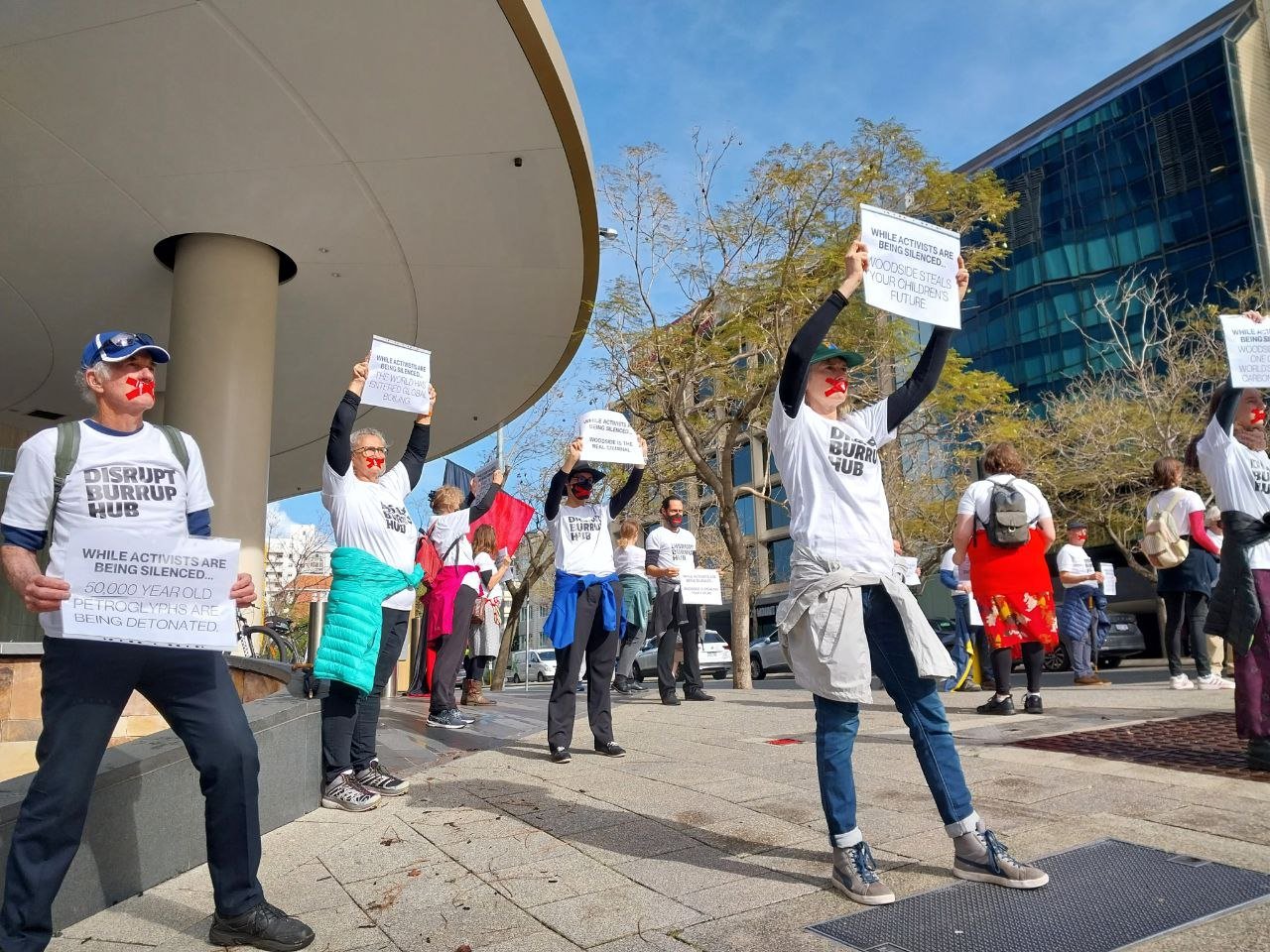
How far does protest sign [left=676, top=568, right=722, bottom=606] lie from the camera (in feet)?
31.8

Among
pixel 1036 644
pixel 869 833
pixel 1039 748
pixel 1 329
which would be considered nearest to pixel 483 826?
pixel 869 833

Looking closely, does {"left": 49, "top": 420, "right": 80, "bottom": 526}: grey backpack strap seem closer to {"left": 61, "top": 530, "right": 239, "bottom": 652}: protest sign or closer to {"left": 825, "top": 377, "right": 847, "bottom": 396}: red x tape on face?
{"left": 61, "top": 530, "right": 239, "bottom": 652}: protest sign

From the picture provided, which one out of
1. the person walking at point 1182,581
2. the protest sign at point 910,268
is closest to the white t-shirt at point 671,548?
the person walking at point 1182,581

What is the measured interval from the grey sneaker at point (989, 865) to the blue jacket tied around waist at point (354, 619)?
2848 millimetres

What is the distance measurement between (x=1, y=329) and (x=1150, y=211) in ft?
139

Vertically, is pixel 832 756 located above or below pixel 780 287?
below

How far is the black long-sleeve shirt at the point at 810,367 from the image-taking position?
10.9ft

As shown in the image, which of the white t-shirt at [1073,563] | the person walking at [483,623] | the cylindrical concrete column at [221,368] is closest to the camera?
the person walking at [483,623]

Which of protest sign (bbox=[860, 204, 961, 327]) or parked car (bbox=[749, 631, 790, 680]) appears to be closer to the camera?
protest sign (bbox=[860, 204, 961, 327])

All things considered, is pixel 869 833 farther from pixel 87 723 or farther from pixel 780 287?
pixel 780 287

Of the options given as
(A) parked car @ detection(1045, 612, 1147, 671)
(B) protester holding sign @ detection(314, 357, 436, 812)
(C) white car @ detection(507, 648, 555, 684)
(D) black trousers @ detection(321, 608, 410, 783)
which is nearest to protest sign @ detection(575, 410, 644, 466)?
(B) protester holding sign @ detection(314, 357, 436, 812)

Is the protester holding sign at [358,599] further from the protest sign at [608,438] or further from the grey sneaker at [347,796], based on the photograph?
the protest sign at [608,438]

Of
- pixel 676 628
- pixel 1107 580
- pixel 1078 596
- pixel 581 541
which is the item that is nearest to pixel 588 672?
pixel 581 541

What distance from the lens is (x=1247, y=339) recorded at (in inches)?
201
